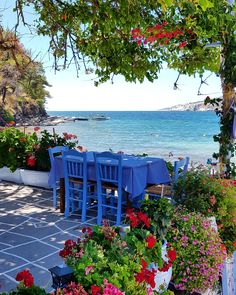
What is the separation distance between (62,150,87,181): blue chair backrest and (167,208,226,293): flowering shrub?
2.14 meters

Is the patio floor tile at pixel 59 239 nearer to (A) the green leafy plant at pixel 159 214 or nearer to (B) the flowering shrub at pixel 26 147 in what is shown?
(A) the green leafy plant at pixel 159 214

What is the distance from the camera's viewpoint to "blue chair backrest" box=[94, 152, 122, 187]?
4.78 m

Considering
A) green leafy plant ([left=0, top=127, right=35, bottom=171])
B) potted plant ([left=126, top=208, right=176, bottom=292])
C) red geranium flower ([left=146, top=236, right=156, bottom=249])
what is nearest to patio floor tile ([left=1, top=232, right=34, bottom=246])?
potted plant ([left=126, top=208, right=176, bottom=292])

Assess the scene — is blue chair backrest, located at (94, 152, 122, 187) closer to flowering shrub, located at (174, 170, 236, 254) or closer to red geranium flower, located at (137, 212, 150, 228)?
flowering shrub, located at (174, 170, 236, 254)

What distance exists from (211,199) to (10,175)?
503 cm

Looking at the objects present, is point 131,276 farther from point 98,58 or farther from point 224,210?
point 98,58

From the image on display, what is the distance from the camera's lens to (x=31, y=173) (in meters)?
7.17

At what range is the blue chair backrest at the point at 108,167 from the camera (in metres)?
4.78

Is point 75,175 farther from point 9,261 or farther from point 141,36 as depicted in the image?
point 141,36

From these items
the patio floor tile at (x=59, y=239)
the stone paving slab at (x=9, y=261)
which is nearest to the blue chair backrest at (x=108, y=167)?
the patio floor tile at (x=59, y=239)

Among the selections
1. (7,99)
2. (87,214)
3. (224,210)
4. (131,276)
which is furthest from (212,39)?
(7,99)

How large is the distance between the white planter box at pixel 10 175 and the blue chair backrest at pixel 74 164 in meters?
2.49

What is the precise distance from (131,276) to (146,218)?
0.65 metres

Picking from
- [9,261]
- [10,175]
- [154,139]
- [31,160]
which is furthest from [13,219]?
[154,139]
